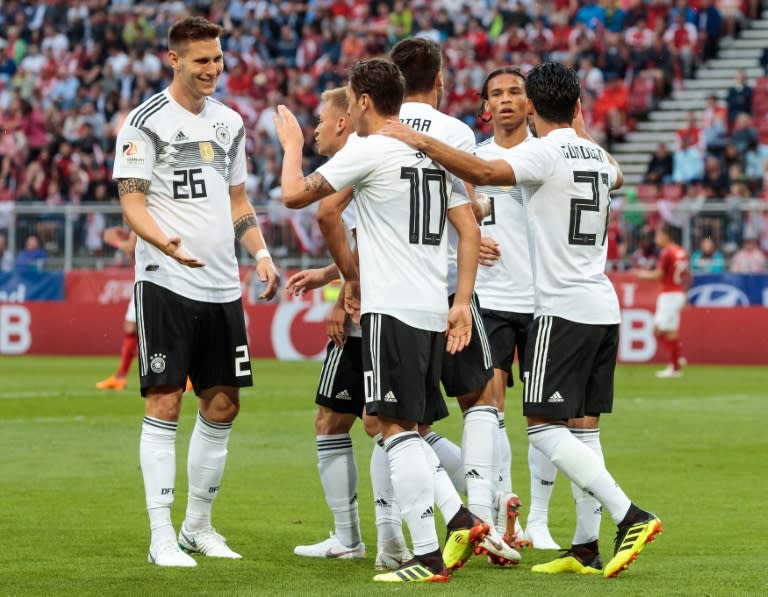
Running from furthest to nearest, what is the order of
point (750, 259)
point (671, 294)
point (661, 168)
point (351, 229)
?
point (661, 168), point (750, 259), point (671, 294), point (351, 229)

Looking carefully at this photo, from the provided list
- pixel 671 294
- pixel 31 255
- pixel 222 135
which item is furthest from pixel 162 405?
pixel 31 255

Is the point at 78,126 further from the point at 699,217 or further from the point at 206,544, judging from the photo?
the point at 206,544

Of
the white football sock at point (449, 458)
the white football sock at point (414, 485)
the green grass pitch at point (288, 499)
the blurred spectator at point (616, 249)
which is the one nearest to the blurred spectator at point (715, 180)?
the blurred spectator at point (616, 249)

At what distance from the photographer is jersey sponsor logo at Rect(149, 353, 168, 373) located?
24.1 feet

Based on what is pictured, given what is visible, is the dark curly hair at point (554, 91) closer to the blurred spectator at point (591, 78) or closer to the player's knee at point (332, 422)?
the player's knee at point (332, 422)

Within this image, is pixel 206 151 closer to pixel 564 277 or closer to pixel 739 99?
pixel 564 277

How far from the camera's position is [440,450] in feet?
25.3

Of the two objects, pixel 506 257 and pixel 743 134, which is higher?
pixel 743 134

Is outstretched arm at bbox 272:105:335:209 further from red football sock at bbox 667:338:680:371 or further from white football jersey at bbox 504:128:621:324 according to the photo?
red football sock at bbox 667:338:680:371

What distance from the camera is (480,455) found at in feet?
24.1

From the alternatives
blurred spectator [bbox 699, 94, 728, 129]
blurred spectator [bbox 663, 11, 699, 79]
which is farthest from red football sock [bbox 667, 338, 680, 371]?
blurred spectator [bbox 663, 11, 699, 79]

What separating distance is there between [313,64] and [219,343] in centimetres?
2526

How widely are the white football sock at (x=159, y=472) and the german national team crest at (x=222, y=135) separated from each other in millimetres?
1477

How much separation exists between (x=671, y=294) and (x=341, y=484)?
14.8 meters
